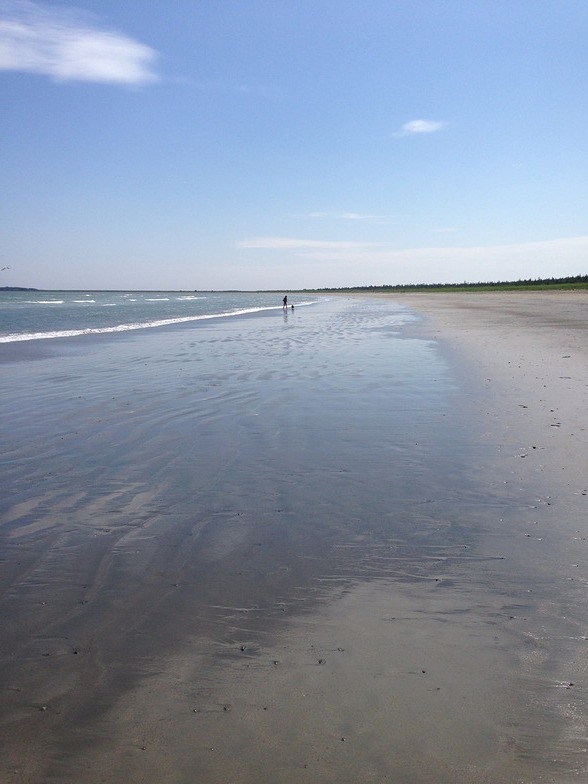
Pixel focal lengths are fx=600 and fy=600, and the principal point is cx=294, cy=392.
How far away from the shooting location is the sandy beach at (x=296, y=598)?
2.86 metres

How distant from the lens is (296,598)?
13.8ft

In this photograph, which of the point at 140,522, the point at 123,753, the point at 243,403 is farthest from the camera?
the point at 243,403

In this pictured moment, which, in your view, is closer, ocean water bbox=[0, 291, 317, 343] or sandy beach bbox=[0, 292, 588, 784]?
sandy beach bbox=[0, 292, 588, 784]

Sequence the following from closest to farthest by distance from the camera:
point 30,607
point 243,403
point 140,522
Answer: point 30,607 < point 140,522 < point 243,403

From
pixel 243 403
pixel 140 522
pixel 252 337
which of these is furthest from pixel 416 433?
pixel 252 337

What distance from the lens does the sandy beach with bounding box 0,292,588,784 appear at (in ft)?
9.37

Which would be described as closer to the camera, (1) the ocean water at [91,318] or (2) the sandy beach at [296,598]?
(2) the sandy beach at [296,598]

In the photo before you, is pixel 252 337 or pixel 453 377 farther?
pixel 252 337

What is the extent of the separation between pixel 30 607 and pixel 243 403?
7.43 metres

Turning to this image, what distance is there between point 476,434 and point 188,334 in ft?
73.9

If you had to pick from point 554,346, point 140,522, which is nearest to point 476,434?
point 140,522

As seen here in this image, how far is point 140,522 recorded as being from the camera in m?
5.66

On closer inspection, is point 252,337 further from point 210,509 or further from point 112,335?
point 210,509

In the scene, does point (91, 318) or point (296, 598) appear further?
point (91, 318)
